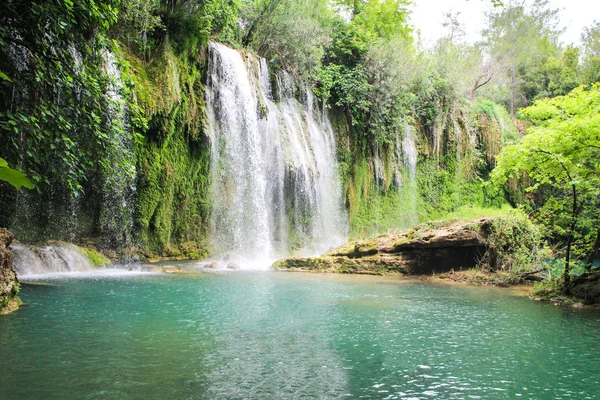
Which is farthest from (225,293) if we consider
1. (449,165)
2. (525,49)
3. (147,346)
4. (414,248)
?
(525,49)

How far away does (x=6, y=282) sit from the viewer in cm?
663

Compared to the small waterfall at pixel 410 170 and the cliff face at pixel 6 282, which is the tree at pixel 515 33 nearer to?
the small waterfall at pixel 410 170

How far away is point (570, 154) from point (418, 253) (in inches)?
232

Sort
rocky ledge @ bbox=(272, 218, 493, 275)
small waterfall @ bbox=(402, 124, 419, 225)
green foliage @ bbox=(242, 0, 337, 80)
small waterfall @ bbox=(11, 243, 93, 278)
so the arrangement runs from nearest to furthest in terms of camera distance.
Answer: small waterfall @ bbox=(11, 243, 93, 278), rocky ledge @ bbox=(272, 218, 493, 275), green foliage @ bbox=(242, 0, 337, 80), small waterfall @ bbox=(402, 124, 419, 225)

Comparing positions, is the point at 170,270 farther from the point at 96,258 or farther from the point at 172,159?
the point at 172,159

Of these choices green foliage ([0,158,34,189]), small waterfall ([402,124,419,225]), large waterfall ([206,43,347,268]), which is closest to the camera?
green foliage ([0,158,34,189])

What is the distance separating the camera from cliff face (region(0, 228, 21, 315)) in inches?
254

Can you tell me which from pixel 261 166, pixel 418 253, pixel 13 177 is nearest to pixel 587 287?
pixel 418 253

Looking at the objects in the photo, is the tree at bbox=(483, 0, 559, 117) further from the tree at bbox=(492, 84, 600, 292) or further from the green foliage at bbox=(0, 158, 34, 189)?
the green foliage at bbox=(0, 158, 34, 189)

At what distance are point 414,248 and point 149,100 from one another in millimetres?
9694

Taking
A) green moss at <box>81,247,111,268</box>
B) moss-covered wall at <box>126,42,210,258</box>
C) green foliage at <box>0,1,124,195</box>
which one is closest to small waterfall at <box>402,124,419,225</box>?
moss-covered wall at <box>126,42,210,258</box>

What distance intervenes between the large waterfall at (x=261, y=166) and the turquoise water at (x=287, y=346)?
761 centimetres

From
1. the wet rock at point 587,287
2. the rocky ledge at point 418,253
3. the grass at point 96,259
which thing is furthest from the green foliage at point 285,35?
the wet rock at point 587,287

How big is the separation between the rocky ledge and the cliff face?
334 inches
